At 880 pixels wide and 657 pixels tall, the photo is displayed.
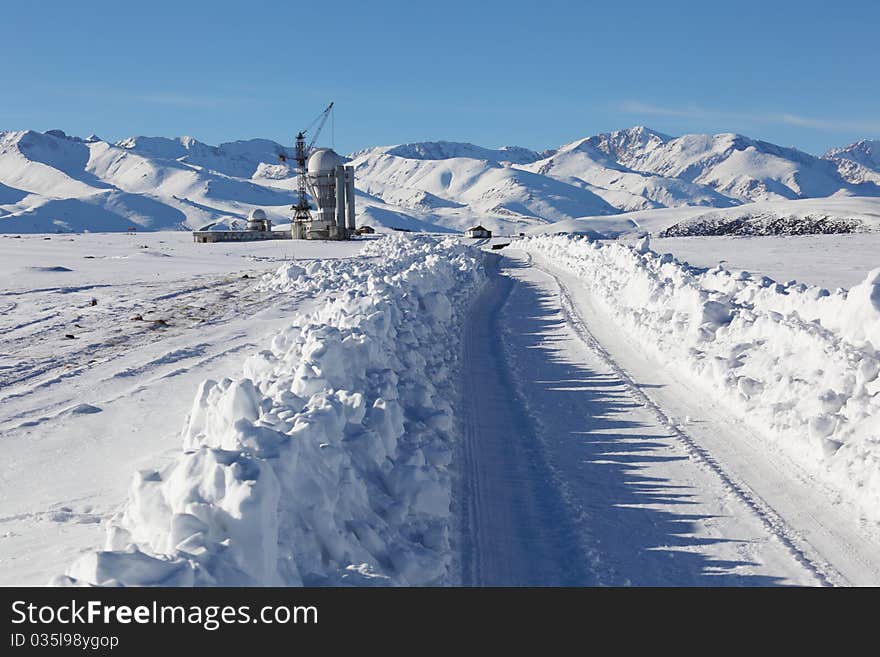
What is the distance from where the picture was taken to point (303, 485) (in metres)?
6.42

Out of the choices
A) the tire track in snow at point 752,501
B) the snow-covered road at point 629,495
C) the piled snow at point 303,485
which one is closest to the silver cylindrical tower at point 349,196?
the tire track in snow at point 752,501

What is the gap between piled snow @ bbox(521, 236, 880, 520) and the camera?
29.2 feet

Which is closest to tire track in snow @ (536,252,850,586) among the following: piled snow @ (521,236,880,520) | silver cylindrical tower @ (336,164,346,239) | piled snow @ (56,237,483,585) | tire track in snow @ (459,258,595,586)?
piled snow @ (521,236,880,520)

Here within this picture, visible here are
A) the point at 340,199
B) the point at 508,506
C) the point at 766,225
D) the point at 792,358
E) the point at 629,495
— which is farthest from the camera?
the point at 766,225

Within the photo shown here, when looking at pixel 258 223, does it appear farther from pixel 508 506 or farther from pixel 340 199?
pixel 508 506

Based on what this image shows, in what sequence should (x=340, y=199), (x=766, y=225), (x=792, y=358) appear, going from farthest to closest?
(x=766, y=225), (x=340, y=199), (x=792, y=358)

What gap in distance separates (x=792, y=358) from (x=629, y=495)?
14.4ft

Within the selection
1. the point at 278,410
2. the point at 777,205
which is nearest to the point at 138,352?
the point at 278,410

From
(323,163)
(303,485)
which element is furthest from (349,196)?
(303,485)

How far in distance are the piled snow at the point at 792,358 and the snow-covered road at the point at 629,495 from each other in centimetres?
38

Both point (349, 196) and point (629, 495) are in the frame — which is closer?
point (629, 495)
